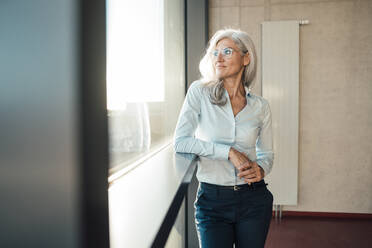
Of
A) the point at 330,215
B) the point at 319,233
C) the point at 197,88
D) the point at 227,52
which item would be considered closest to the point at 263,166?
the point at 197,88

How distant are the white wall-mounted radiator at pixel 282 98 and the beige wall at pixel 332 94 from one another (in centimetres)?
13

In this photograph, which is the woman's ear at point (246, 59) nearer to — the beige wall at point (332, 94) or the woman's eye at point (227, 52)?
the woman's eye at point (227, 52)

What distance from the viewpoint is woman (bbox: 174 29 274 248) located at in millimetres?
1362

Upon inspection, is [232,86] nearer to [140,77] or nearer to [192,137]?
[192,137]

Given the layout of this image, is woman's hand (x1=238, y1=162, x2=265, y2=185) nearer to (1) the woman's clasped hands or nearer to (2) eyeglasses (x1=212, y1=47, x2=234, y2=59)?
(1) the woman's clasped hands

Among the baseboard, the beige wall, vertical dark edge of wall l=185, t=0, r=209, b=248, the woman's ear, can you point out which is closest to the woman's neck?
the woman's ear

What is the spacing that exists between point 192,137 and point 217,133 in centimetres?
14

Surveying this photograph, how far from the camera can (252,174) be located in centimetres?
135

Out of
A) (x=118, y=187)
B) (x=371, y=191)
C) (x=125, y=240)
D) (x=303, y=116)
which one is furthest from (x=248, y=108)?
(x=371, y=191)

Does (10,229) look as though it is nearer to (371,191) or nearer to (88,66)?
(88,66)

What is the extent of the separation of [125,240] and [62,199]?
20cm

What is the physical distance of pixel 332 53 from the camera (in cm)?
355

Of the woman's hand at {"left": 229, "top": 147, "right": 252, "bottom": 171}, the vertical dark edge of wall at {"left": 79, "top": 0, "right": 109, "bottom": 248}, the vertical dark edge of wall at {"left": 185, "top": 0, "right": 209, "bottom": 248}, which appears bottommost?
the woman's hand at {"left": 229, "top": 147, "right": 252, "bottom": 171}

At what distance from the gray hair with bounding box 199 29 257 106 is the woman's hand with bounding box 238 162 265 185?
0.37 meters
